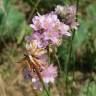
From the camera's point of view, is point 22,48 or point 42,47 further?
point 22,48

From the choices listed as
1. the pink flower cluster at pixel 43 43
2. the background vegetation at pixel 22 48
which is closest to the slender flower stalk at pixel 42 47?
the pink flower cluster at pixel 43 43

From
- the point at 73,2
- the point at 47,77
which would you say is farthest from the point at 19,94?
the point at 47,77

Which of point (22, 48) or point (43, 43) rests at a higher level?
point (43, 43)

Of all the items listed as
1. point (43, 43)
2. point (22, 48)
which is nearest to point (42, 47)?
point (43, 43)

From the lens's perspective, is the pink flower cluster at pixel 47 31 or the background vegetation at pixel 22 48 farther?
the background vegetation at pixel 22 48

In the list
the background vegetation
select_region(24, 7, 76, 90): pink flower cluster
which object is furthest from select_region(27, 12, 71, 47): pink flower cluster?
the background vegetation

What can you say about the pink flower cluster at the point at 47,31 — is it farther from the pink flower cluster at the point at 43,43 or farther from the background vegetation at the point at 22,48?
the background vegetation at the point at 22,48

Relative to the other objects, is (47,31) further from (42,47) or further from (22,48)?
(22,48)

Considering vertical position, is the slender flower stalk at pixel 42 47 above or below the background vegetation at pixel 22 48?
above

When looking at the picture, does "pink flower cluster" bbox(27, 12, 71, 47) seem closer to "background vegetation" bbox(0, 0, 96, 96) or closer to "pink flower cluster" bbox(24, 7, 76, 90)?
"pink flower cluster" bbox(24, 7, 76, 90)

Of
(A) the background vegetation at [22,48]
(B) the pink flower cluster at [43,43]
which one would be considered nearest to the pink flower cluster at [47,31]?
(B) the pink flower cluster at [43,43]

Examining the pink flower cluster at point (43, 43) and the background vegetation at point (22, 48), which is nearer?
the pink flower cluster at point (43, 43)
